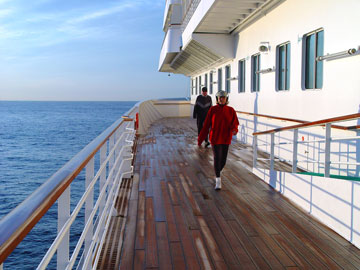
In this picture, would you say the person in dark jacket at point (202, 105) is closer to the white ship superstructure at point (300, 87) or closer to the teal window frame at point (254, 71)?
the white ship superstructure at point (300, 87)

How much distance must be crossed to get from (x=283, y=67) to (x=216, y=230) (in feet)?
16.8

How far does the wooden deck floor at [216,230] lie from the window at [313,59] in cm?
191

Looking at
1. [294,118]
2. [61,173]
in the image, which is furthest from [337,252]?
[294,118]

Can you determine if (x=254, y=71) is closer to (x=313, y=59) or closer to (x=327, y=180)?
(x=313, y=59)

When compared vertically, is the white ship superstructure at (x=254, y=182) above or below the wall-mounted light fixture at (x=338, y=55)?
below

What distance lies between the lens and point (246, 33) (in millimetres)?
10469

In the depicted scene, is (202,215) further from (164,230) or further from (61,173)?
(61,173)

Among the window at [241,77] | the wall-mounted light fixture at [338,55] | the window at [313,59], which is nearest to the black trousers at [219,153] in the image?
the wall-mounted light fixture at [338,55]

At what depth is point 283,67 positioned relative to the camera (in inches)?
317

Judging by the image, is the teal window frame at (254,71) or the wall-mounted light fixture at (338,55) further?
the teal window frame at (254,71)

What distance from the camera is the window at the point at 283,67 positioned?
7.78 m

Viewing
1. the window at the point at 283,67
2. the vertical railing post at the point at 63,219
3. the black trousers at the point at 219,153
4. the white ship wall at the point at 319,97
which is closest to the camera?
the vertical railing post at the point at 63,219

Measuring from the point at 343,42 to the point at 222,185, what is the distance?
8.61ft

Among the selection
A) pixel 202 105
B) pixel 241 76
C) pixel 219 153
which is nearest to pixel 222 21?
pixel 241 76
